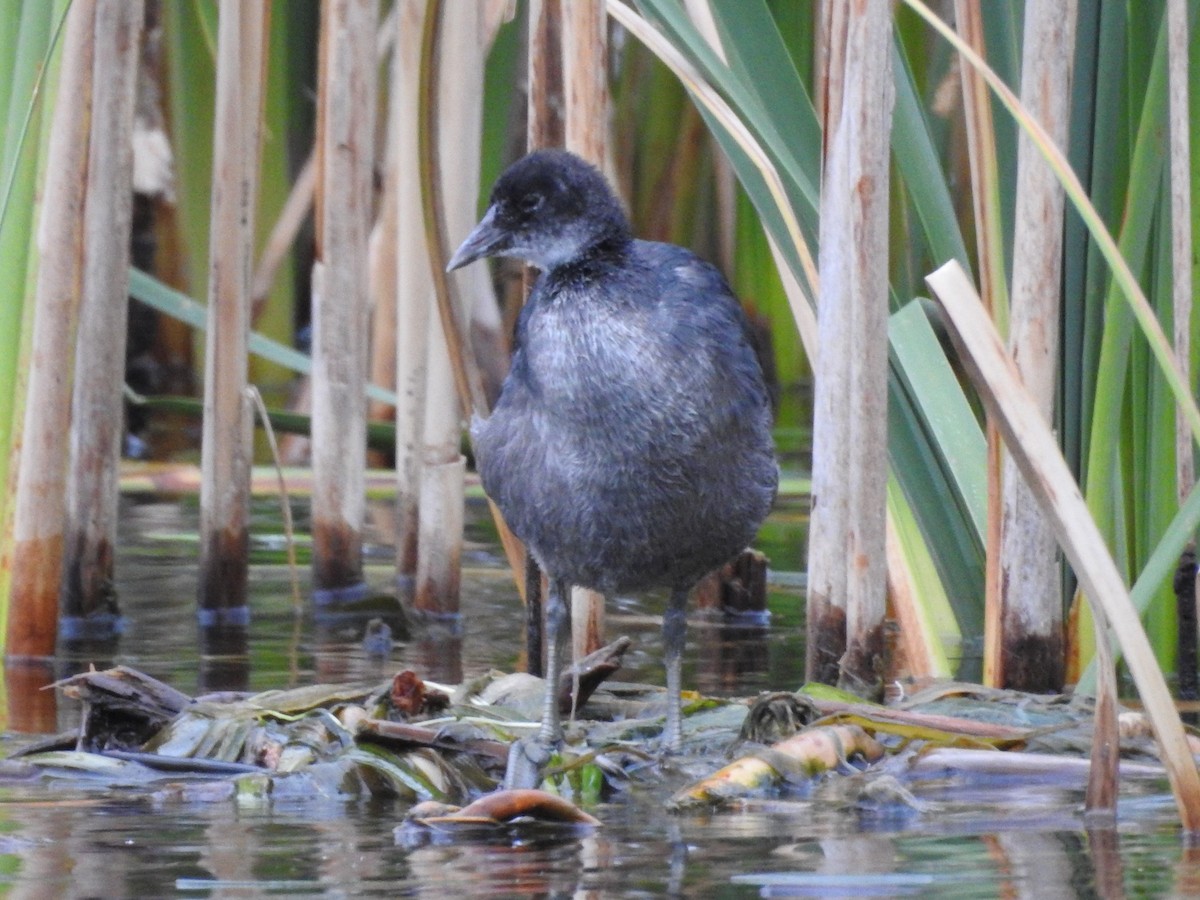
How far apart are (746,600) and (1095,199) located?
2.02 meters

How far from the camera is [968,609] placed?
4711 mm

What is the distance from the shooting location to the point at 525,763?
3.62m

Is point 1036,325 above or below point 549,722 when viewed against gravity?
above

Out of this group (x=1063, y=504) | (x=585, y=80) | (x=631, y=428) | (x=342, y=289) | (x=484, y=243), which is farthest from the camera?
(x=342, y=289)

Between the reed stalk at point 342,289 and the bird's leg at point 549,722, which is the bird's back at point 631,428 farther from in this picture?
the reed stalk at point 342,289

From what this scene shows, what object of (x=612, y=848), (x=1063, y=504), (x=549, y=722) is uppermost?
(x=1063, y=504)

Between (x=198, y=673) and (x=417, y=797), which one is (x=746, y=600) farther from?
(x=417, y=797)

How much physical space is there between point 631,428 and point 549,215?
559 mm

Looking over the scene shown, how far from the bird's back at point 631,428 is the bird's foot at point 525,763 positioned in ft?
1.59

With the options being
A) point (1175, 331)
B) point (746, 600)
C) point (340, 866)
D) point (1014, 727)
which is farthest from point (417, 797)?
point (746, 600)

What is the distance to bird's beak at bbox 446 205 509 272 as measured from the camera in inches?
166

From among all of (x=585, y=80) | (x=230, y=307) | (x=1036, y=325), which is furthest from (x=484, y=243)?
(x=230, y=307)

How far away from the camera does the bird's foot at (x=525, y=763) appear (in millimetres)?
3594

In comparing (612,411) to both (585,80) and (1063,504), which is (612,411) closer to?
(585,80)
